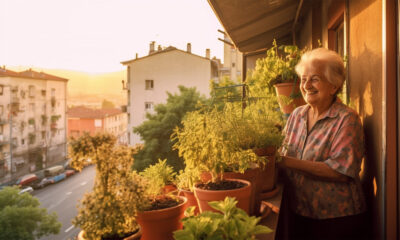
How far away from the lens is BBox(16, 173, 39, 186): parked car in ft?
111

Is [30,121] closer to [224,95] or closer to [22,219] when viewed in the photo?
[22,219]

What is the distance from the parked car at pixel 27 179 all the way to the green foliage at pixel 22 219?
34.0 ft

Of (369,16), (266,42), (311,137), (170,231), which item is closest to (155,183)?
(170,231)

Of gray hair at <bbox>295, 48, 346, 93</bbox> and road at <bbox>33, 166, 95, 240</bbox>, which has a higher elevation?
gray hair at <bbox>295, 48, 346, 93</bbox>

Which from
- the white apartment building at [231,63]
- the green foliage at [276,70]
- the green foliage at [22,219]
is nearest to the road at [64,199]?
the green foliage at [22,219]

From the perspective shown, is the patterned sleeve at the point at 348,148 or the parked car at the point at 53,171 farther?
the parked car at the point at 53,171

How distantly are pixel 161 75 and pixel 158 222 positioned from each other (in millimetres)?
27511

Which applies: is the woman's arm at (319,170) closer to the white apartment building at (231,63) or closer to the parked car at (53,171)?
the white apartment building at (231,63)

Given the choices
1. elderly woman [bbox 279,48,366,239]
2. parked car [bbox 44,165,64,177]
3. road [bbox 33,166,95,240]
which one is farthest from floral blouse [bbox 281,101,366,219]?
parked car [bbox 44,165,64,177]

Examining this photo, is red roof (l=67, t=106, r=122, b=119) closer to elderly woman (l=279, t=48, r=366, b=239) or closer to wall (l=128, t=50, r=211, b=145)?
wall (l=128, t=50, r=211, b=145)

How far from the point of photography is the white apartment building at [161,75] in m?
27.1

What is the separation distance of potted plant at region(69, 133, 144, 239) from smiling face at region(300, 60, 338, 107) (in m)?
1.13

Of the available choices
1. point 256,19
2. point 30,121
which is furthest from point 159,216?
point 30,121

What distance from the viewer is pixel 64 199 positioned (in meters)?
31.2
